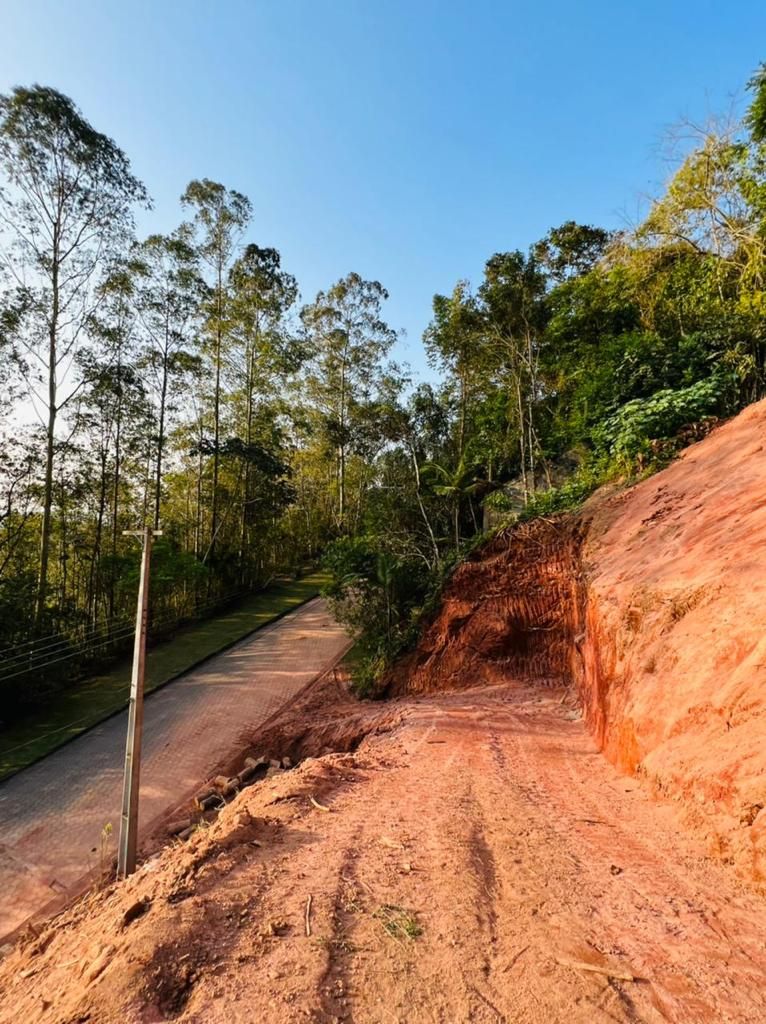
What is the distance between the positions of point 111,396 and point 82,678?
7.79m

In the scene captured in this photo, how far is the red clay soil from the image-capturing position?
74.3 inches

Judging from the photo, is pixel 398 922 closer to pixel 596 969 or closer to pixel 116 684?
pixel 596 969

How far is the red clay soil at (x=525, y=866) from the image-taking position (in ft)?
6.19

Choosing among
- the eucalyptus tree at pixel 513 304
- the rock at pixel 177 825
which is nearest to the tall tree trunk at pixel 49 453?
the rock at pixel 177 825

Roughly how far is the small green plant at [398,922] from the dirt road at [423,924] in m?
0.01

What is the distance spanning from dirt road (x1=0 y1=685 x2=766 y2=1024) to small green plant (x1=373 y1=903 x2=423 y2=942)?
0.01 meters

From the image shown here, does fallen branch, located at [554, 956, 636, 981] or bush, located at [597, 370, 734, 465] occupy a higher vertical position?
bush, located at [597, 370, 734, 465]

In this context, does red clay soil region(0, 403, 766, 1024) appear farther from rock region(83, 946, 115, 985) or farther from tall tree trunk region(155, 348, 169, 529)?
tall tree trunk region(155, 348, 169, 529)

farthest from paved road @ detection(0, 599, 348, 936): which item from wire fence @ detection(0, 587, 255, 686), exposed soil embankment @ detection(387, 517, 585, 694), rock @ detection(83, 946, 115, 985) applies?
rock @ detection(83, 946, 115, 985)

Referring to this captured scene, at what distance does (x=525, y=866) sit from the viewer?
2.87 metres

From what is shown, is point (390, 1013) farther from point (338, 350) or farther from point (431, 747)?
point (338, 350)

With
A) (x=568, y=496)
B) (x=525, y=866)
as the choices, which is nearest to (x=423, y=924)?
(x=525, y=866)

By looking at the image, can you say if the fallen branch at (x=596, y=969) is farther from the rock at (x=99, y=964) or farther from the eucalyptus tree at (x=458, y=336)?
the eucalyptus tree at (x=458, y=336)

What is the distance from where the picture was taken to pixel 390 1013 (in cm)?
179
